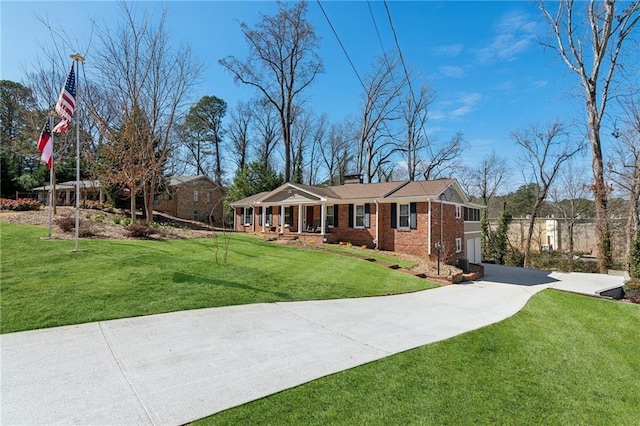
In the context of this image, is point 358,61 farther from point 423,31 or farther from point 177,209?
point 177,209

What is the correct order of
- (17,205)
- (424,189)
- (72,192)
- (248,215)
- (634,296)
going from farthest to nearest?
(72,192)
(248,215)
(17,205)
(424,189)
(634,296)

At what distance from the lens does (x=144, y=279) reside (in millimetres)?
7500

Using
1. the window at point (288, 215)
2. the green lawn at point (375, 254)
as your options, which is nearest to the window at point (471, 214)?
the green lawn at point (375, 254)

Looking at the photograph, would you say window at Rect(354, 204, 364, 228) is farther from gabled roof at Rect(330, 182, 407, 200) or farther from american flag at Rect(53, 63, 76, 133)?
american flag at Rect(53, 63, 76, 133)

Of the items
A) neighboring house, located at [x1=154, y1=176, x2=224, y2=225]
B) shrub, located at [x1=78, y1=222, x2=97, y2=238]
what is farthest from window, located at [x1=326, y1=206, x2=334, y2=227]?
neighboring house, located at [x1=154, y1=176, x2=224, y2=225]

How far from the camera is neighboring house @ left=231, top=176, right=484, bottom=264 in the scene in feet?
56.2

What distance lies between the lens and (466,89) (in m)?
13.9

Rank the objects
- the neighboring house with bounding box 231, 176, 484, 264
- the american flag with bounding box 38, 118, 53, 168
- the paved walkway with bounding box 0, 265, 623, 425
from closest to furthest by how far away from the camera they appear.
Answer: the paved walkway with bounding box 0, 265, 623, 425 → the american flag with bounding box 38, 118, 53, 168 → the neighboring house with bounding box 231, 176, 484, 264

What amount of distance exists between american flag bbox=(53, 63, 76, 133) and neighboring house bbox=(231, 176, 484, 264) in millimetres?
12928

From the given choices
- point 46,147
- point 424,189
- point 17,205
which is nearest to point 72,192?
point 17,205

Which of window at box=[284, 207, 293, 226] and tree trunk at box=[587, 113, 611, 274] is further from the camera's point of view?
window at box=[284, 207, 293, 226]

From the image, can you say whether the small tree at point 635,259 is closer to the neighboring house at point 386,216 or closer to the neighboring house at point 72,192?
the neighboring house at point 386,216

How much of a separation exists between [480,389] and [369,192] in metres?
16.4

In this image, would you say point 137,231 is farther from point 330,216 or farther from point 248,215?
point 248,215
